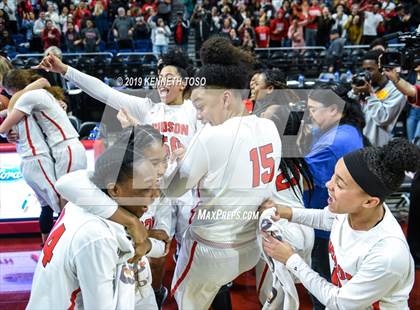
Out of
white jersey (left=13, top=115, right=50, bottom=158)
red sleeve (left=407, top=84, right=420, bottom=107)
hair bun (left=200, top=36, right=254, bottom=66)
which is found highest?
hair bun (left=200, top=36, right=254, bottom=66)

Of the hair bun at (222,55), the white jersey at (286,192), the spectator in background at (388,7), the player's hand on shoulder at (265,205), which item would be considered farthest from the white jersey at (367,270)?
the spectator in background at (388,7)

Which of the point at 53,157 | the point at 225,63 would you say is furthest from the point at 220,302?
the point at 53,157

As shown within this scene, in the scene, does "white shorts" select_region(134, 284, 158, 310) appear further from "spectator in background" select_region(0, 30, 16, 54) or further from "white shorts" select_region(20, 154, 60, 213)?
"spectator in background" select_region(0, 30, 16, 54)

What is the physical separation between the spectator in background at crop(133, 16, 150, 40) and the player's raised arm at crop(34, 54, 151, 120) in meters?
5.28

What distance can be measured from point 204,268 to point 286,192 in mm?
608

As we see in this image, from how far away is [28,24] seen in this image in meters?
4.98

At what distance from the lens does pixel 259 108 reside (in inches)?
119

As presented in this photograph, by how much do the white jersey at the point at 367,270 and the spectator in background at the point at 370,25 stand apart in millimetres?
9531

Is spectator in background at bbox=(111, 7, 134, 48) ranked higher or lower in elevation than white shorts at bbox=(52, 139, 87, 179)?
higher

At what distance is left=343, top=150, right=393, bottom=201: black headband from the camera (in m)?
1.83

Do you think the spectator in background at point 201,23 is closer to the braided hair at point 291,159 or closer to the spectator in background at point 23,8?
the spectator in background at point 23,8

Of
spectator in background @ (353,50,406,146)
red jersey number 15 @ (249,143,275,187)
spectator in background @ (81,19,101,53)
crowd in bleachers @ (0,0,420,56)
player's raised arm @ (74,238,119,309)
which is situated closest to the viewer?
player's raised arm @ (74,238,119,309)

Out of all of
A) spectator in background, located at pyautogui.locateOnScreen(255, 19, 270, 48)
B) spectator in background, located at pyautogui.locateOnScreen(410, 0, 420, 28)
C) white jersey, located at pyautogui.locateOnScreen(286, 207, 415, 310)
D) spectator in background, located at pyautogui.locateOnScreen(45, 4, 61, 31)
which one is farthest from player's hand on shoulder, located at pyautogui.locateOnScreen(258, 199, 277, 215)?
spectator in background, located at pyautogui.locateOnScreen(410, 0, 420, 28)

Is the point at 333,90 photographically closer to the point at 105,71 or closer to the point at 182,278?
the point at 182,278
